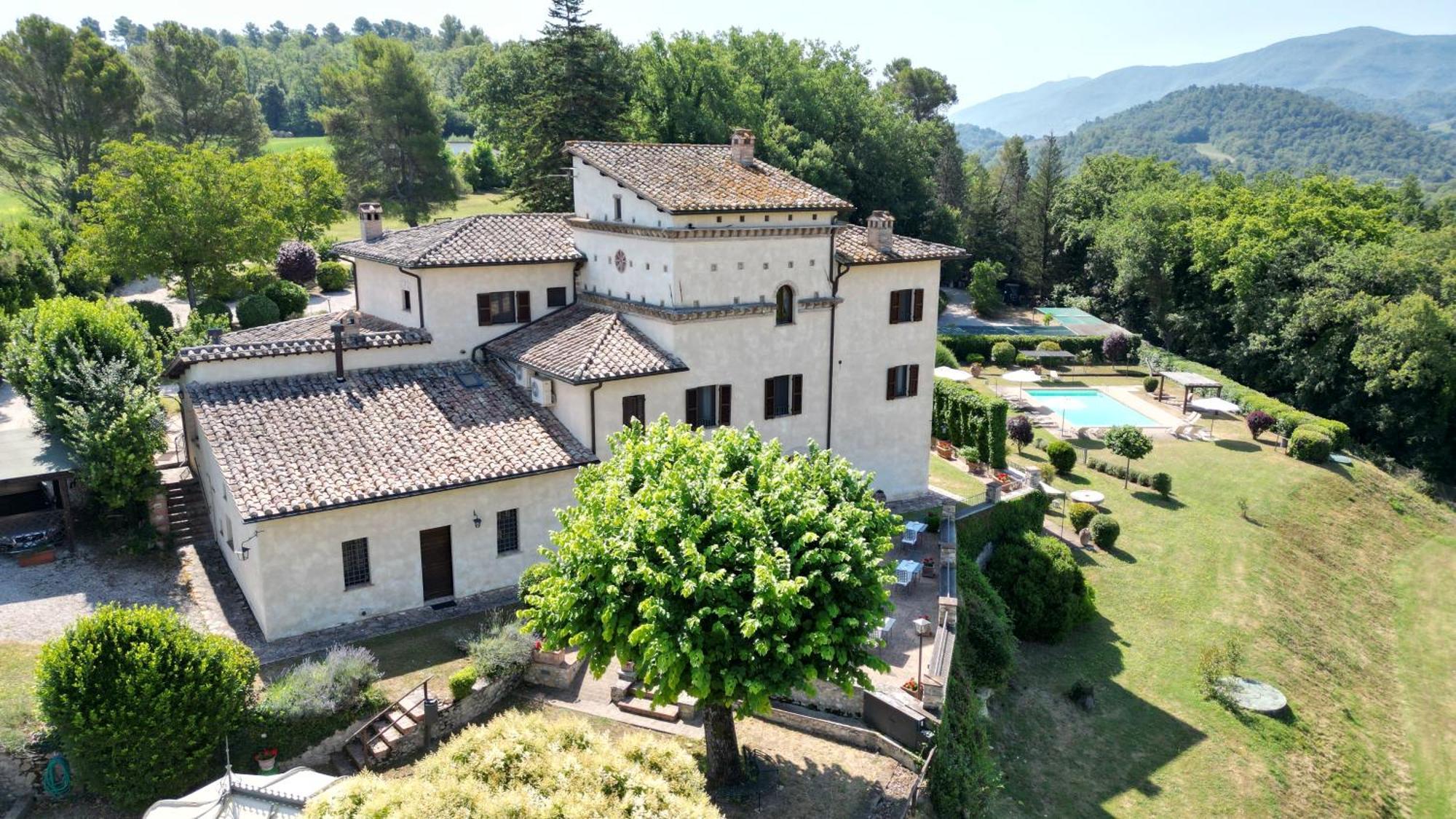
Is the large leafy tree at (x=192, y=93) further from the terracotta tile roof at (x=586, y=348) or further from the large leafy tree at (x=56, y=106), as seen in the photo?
the terracotta tile roof at (x=586, y=348)

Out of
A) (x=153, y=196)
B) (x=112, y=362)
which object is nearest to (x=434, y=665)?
(x=112, y=362)

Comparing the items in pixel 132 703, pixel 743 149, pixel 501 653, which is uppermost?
pixel 743 149

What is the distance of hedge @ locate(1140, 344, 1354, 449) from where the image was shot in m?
53.9

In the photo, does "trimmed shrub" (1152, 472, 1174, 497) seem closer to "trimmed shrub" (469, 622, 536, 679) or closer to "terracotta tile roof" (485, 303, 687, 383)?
"terracotta tile roof" (485, 303, 687, 383)

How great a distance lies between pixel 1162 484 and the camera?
4466 cm

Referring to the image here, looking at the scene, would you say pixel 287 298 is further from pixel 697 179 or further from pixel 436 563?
pixel 436 563

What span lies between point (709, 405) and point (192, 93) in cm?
6619

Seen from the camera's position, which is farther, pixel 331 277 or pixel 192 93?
pixel 192 93

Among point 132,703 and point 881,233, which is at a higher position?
point 881,233

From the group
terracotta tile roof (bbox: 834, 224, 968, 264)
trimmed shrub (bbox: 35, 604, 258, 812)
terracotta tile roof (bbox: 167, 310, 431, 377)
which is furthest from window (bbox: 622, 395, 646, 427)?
trimmed shrub (bbox: 35, 604, 258, 812)

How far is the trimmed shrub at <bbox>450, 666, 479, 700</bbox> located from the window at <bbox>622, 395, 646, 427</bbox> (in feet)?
28.7

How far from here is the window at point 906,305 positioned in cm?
3272

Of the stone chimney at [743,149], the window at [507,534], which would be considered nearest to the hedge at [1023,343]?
the stone chimney at [743,149]

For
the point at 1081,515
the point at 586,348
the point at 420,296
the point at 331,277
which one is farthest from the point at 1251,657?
the point at 331,277
